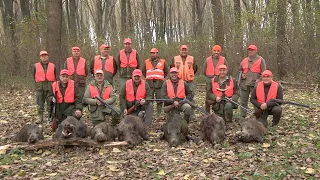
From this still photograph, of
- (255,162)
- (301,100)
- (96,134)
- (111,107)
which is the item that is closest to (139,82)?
(111,107)

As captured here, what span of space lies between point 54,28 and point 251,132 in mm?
7208

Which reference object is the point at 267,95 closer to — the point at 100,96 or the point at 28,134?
the point at 100,96

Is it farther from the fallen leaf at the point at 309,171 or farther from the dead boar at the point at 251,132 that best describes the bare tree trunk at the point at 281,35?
the fallen leaf at the point at 309,171

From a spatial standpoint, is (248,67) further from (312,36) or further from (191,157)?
(312,36)

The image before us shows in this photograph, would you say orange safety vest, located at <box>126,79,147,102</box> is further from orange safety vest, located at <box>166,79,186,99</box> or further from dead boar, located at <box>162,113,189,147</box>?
dead boar, located at <box>162,113,189,147</box>

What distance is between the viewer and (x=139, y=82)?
910 centimetres

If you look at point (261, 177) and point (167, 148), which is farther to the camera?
point (167, 148)

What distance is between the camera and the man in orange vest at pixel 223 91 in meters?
9.05

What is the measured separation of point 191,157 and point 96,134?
6.87ft

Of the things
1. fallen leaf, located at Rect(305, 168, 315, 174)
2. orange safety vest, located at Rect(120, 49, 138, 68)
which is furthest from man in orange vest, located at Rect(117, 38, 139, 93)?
fallen leaf, located at Rect(305, 168, 315, 174)

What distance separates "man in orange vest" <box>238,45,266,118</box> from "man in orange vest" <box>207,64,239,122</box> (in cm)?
79

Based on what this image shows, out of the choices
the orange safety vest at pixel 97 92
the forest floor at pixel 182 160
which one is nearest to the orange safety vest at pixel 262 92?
the forest floor at pixel 182 160

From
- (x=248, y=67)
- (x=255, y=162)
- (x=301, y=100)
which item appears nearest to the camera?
(x=255, y=162)

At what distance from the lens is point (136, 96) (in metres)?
9.09
